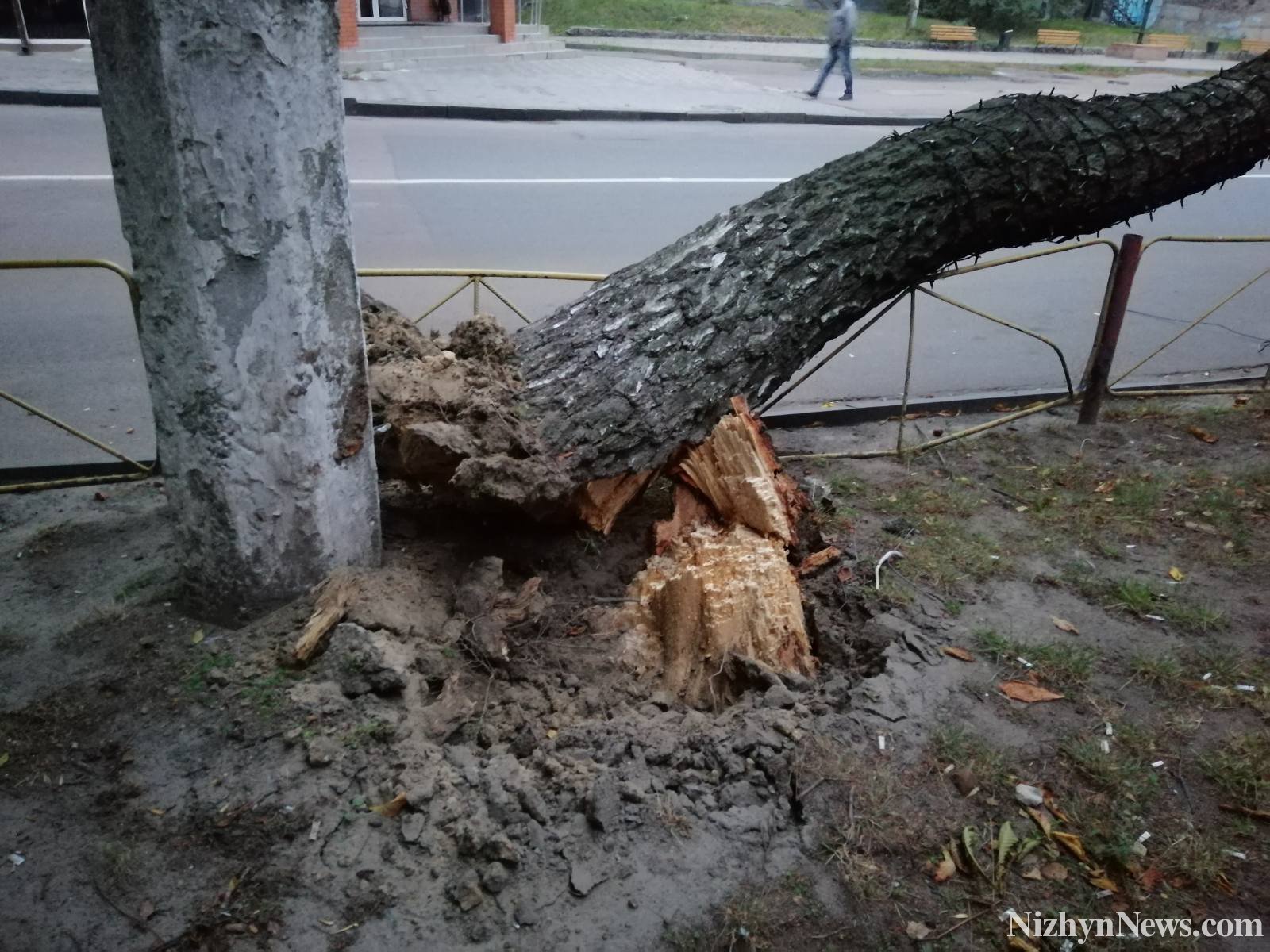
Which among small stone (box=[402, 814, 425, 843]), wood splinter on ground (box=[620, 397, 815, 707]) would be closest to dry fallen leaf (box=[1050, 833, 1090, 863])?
wood splinter on ground (box=[620, 397, 815, 707])

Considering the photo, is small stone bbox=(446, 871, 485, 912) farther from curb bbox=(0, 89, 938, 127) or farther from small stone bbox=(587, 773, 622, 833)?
curb bbox=(0, 89, 938, 127)

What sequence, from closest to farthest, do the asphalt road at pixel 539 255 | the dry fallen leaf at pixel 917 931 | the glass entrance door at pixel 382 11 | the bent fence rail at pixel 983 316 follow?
1. the dry fallen leaf at pixel 917 931
2. the bent fence rail at pixel 983 316
3. the asphalt road at pixel 539 255
4. the glass entrance door at pixel 382 11

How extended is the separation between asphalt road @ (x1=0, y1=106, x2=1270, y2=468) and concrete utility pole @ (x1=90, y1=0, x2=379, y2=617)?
235cm

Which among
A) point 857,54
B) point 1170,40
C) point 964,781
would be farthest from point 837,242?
point 1170,40

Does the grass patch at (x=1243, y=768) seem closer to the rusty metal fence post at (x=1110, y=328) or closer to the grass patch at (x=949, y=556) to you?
the grass patch at (x=949, y=556)

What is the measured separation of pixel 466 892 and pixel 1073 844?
1.67 metres

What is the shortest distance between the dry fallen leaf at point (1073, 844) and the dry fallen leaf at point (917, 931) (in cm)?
52

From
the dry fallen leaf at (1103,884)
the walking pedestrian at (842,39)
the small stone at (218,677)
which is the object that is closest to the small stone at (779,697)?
the dry fallen leaf at (1103,884)

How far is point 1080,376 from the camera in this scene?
22.2 ft

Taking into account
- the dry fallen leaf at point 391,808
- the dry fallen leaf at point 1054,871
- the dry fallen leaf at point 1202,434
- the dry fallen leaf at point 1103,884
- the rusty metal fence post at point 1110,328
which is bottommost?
the dry fallen leaf at point 1054,871

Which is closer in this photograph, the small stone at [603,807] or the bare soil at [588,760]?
the bare soil at [588,760]

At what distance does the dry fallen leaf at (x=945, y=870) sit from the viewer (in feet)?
8.27

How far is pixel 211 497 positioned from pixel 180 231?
815 millimetres

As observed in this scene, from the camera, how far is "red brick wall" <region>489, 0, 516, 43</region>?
60.2ft
